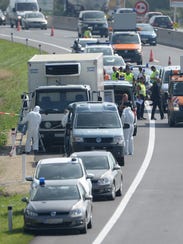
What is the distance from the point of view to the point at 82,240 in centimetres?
2292

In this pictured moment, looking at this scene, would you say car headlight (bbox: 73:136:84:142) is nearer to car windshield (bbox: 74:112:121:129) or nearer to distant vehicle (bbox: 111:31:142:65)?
car windshield (bbox: 74:112:121:129)

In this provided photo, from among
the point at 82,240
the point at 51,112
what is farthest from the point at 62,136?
the point at 82,240

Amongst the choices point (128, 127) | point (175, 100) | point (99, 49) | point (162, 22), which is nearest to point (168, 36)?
point (162, 22)

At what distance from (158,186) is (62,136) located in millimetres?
7626

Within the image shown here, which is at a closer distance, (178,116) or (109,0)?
(178,116)

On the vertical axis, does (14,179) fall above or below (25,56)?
above

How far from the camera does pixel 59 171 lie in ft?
83.5

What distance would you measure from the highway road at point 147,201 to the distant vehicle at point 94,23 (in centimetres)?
Result: 3935

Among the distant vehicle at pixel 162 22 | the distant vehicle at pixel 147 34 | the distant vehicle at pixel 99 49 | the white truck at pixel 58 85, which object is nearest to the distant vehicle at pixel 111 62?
the distant vehicle at pixel 99 49

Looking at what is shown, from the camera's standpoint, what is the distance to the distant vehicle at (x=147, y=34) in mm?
79206

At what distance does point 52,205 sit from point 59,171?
201 centimetres

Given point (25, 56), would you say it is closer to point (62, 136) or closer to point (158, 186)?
point (62, 136)

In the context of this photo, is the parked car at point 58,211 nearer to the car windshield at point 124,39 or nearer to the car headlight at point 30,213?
the car headlight at point 30,213

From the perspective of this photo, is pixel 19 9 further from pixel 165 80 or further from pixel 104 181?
pixel 104 181
